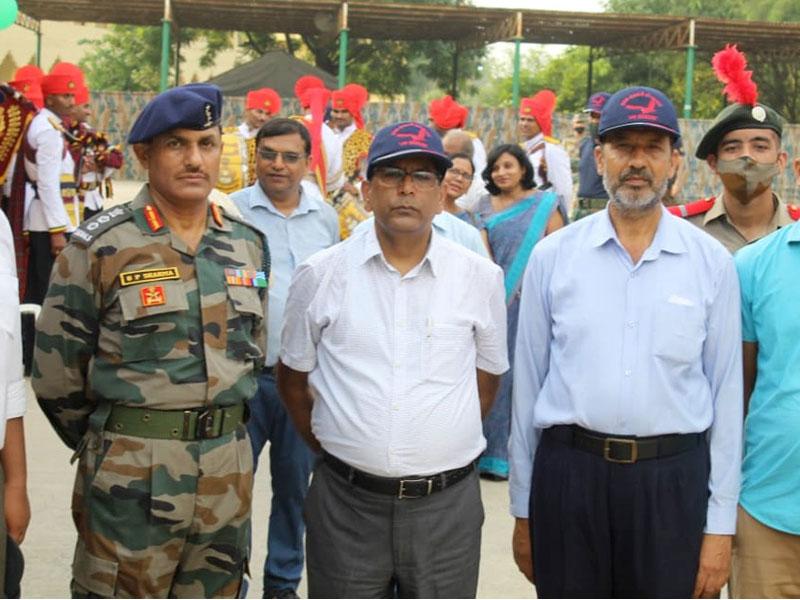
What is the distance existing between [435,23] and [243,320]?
2647 cm

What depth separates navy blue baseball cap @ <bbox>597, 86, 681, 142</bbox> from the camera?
10.4ft

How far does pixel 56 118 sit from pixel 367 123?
17568 mm

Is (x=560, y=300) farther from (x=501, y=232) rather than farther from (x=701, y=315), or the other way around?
(x=501, y=232)

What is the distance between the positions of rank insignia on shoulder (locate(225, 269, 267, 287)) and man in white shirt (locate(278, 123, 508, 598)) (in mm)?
116

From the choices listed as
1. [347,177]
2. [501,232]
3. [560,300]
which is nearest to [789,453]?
[560,300]

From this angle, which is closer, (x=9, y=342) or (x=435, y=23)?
(x=9, y=342)

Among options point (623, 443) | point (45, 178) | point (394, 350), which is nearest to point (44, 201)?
point (45, 178)

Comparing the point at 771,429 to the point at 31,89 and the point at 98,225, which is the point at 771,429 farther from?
the point at 31,89

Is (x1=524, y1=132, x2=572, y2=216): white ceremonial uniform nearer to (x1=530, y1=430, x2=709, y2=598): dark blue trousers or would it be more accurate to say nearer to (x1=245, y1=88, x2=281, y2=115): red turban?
(x1=245, y1=88, x2=281, y2=115): red turban

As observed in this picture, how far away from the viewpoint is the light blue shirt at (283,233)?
14.9 ft

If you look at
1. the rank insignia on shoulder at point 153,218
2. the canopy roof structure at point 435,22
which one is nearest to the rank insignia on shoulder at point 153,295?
the rank insignia on shoulder at point 153,218

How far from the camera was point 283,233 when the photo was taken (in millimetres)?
4691

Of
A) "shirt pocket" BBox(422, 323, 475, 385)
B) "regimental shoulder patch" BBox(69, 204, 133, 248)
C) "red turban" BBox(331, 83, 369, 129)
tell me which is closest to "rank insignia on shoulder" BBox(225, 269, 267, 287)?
"regimental shoulder patch" BBox(69, 204, 133, 248)

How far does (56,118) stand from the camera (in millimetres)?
8664
